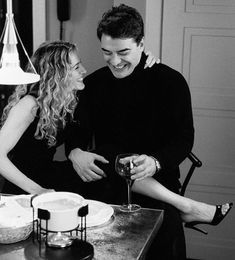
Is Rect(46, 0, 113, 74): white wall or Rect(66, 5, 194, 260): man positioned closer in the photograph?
Rect(66, 5, 194, 260): man

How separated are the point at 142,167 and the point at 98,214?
478 mm

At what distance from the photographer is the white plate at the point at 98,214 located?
1755mm

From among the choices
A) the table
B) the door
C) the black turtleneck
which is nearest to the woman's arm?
the black turtleneck

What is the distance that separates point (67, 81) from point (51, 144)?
0.29 m

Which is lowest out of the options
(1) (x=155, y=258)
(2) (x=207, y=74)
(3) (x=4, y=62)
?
(1) (x=155, y=258)

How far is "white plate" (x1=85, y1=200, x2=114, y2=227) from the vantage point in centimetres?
175

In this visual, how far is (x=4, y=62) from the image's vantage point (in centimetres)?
182

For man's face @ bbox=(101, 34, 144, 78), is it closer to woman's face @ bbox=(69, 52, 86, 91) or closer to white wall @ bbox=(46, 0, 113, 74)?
woman's face @ bbox=(69, 52, 86, 91)

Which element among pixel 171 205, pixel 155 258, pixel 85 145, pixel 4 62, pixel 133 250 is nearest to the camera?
pixel 133 250

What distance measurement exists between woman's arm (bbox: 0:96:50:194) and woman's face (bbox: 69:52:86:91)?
0.22 m

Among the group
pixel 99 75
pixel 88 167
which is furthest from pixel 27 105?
pixel 99 75

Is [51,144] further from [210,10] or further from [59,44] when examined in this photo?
[210,10]

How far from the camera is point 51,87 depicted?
2504 mm

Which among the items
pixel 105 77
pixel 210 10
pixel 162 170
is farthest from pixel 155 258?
pixel 210 10
